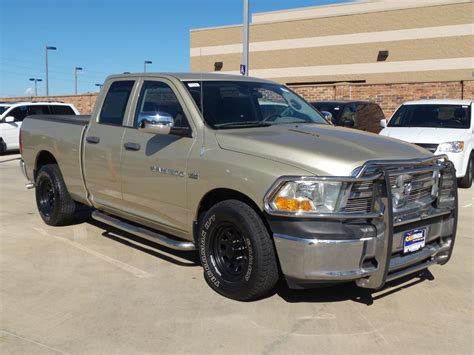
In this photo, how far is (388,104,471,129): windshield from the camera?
35.1 feet

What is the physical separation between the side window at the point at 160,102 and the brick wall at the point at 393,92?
1540 centimetres

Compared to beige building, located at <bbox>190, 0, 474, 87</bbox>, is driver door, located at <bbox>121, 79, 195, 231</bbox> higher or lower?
lower

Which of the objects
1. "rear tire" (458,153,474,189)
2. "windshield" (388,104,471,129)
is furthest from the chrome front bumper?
"windshield" (388,104,471,129)

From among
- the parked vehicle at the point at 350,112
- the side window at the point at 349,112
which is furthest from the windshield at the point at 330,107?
the side window at the point at 349,112

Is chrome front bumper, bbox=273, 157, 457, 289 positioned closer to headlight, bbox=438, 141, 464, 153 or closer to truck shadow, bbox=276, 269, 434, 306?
truck shadow, bbox=276, 269, 434, 306

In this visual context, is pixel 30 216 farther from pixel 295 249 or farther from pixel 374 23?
pixel 374 23

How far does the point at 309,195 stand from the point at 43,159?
4.63m

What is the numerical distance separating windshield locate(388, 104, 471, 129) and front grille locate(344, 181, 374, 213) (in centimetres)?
753

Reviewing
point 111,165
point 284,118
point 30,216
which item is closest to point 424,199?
point 284,118

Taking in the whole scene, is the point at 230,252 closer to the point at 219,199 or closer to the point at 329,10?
the point at 219,199

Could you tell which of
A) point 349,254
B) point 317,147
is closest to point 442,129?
point 317,147

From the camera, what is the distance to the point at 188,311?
4238 millimetres

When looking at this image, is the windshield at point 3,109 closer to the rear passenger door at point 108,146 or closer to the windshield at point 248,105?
the rear passenger door at point 108,146

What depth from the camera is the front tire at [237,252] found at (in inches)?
160
